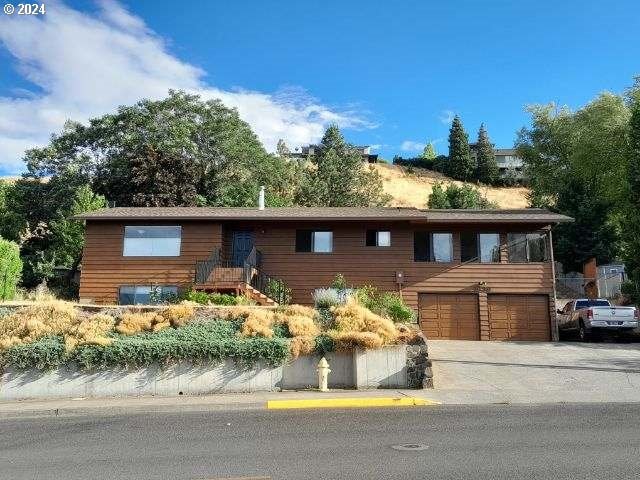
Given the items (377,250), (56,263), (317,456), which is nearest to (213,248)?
(377,250)

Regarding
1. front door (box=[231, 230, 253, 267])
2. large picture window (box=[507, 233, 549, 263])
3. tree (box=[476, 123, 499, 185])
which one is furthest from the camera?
tree (box=[476, 123, 499, 185])

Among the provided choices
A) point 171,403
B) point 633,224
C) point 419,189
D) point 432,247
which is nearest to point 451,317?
point 432,247

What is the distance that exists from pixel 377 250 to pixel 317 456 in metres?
15.9

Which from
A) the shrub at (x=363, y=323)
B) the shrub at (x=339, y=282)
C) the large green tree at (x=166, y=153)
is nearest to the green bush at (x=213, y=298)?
the shrub at (x=339, y=282)

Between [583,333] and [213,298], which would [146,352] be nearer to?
[213,298]

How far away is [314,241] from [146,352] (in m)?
11.2

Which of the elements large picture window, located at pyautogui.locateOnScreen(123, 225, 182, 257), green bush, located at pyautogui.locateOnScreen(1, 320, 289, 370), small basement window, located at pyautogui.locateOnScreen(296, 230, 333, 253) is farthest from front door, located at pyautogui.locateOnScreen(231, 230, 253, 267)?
green bush, located at pyautogui.locateOnScreen(1, 320, 289, 370)

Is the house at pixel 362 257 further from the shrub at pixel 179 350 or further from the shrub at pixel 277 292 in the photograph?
the shrub at pixel 179 350

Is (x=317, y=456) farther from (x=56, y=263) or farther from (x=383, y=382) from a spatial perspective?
(x=56, y=263)

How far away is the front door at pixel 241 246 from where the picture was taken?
2250cm

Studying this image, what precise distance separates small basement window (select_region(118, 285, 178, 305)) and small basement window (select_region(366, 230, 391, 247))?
336 inches

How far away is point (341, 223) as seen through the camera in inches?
873

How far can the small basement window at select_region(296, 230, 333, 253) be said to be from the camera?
73.4 ft

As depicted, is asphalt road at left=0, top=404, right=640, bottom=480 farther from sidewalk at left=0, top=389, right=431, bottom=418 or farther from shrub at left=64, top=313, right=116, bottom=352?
shrub at left=64, top=313, right=116, bottom=352
